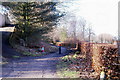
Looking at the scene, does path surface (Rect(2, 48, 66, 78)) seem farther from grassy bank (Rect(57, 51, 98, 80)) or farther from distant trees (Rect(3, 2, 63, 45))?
distant trees (Rect(3, 2, 63, 45))

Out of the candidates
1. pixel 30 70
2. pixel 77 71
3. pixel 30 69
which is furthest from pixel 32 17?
pixel 77 71

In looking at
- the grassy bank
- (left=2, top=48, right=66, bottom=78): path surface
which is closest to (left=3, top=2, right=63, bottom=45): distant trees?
(left=2, top=48, right=66, bottom=78): path surface

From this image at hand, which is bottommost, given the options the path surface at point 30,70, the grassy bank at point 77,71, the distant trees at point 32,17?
the path surface at point 30,70

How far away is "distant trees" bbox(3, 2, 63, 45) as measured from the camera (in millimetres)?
14859

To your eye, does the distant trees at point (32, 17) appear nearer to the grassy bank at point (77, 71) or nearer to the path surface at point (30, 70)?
the path surface at point (30, 70)

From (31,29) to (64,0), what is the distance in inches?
217

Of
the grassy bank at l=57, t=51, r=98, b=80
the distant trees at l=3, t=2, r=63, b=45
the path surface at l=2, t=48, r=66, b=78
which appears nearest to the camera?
the grassy bank at l=57, t=51, r=98, b=80

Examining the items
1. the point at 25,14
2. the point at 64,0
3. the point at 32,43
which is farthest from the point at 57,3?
the point at 32,43

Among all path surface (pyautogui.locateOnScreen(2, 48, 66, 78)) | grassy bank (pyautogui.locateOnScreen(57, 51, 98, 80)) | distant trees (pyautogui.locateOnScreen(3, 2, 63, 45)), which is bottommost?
path surface (pyautogui.locateOnScreen(2, 48, 66, 78))

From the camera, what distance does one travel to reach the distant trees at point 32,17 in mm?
14859

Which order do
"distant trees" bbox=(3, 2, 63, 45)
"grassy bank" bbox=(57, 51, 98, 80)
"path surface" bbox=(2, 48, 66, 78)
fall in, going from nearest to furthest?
"grassy bank" bbox=(57, 51, 98, 80)
"path surface" bbox=(2, 48, 66, 78)
"distant trees" bbox=(3, 2, 63, 45)

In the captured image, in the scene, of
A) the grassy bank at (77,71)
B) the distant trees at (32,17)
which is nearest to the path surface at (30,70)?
the grassy bank at (77,71)

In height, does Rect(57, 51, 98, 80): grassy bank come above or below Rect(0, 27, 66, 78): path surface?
above

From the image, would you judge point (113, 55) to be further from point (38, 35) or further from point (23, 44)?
point (23, 44)
